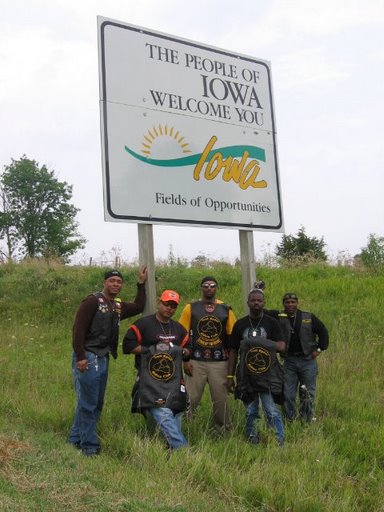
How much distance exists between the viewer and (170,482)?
4867 millimetres

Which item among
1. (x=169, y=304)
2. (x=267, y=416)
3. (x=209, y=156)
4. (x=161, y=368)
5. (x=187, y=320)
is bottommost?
(x=267, y=416)

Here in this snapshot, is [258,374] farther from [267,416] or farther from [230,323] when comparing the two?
[230,323]

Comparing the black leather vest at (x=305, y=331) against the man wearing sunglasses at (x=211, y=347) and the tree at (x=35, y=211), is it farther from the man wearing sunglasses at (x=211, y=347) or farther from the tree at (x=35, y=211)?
the tree at (x=35, y=211)

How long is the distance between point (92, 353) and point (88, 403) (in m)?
0.45

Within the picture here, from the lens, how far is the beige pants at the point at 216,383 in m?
6.71

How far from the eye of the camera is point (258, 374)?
6.30m

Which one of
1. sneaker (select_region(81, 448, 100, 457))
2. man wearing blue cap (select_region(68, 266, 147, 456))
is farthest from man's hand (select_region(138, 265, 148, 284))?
sneaker (select_region(81, 448, 100, 457))

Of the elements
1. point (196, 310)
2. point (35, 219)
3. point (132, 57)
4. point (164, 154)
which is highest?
point (35, 219)

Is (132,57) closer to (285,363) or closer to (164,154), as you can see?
(164,154)

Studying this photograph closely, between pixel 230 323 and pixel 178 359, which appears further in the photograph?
pixel 230 323

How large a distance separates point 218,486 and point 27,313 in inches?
334

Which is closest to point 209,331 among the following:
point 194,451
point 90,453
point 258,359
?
point 258,359

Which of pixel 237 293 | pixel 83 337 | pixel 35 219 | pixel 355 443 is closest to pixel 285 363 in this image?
pixel 355 443

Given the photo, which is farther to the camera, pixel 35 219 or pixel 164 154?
pixel 35 219
